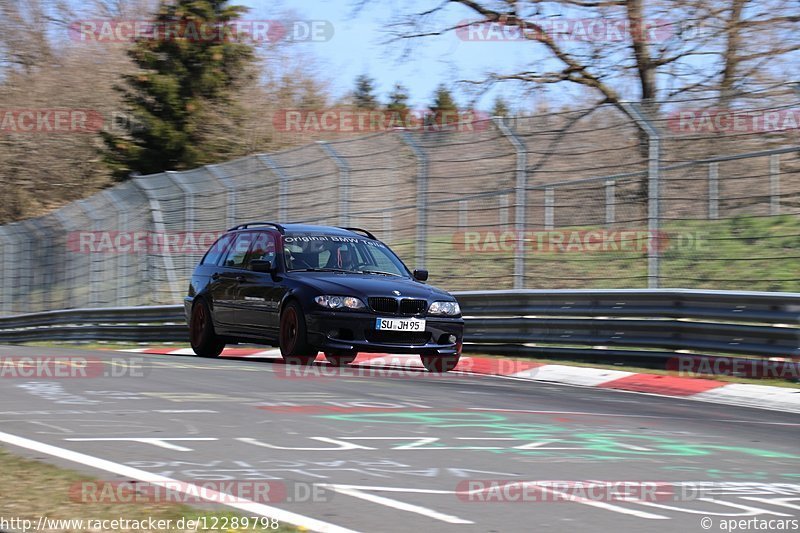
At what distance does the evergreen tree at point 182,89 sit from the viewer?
38.0 meters

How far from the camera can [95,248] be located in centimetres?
2478

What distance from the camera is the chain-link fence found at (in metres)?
12.9

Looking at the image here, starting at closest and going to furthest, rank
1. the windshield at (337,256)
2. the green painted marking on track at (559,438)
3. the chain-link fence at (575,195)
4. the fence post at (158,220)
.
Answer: the green painted marking on track at (559,438) → the chain-link fence at (575,195) → the windshield at (337,256) → the fence post at (158,220)

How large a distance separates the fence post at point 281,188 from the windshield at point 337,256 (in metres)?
5.42

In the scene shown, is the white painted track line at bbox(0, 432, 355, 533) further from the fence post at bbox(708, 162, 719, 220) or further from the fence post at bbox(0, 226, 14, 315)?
the fence post at bbox(0, 226, 14, 315)

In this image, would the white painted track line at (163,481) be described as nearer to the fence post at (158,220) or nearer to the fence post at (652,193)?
the fence post at (652,193)

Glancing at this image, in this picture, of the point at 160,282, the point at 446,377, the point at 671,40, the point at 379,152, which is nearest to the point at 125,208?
the point at 160,282

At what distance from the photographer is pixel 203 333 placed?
15023 mm

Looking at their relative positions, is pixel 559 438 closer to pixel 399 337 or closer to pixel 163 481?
pixel 163 481

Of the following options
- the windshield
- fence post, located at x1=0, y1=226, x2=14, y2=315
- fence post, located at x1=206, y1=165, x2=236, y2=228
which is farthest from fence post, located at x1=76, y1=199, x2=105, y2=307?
the windshield

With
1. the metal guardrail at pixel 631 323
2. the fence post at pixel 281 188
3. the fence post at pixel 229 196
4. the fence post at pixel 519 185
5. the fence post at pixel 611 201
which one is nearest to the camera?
the metal guardrail at pixel 631 323

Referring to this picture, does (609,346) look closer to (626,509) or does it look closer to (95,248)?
(626,509)

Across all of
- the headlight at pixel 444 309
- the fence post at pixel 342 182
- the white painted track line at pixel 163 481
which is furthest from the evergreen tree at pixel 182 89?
the white painted track line at pixel 163 481

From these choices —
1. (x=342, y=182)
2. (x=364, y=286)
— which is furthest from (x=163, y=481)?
(x=342, y=182)
